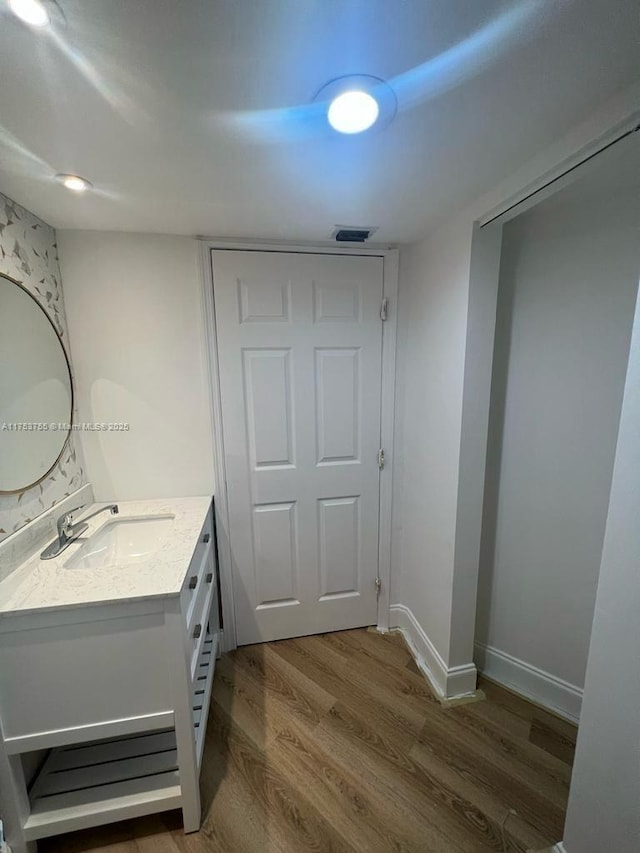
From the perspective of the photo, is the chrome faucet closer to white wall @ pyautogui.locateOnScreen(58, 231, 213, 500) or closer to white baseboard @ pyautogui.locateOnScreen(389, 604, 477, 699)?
white wall @ pyautogui.locateOnScreen(58, 231, 213, 500)

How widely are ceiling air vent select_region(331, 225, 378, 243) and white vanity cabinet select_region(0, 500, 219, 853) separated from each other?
1.46 m

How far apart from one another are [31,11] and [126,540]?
1552 millimetres

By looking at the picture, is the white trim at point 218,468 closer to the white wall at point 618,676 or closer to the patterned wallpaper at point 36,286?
the patterned wallpaper at point 36,286

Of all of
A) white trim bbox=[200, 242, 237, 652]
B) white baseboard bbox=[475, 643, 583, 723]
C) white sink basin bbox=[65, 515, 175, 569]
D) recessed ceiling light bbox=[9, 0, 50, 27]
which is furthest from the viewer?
white trim bbox=[200, 242, 237, 652]

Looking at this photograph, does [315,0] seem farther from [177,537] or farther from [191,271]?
[177,537]

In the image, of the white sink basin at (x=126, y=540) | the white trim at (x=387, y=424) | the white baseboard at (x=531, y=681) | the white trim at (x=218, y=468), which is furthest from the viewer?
the white trim at (x=387, y=424)

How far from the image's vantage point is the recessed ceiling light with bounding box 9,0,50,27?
58cm

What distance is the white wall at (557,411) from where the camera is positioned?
1280 mm

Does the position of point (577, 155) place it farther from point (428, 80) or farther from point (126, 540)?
point (126, 540)

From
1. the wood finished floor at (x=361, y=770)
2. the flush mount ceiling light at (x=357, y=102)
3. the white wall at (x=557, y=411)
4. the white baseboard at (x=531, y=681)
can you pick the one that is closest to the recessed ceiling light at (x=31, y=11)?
the flush mount ceiling light at (x=357, y=102)

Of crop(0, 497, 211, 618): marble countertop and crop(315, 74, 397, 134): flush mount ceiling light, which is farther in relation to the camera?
crop(0, 497, 211, 618): marble countertop

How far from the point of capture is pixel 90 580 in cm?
108

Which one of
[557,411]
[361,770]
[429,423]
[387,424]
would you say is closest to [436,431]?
[429,423]

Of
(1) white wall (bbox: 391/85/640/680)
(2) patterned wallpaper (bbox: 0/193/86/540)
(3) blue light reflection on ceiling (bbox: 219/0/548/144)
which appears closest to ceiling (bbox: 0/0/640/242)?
(3) blue light reflection on ceiling (bbox: 219/0/548/144)
